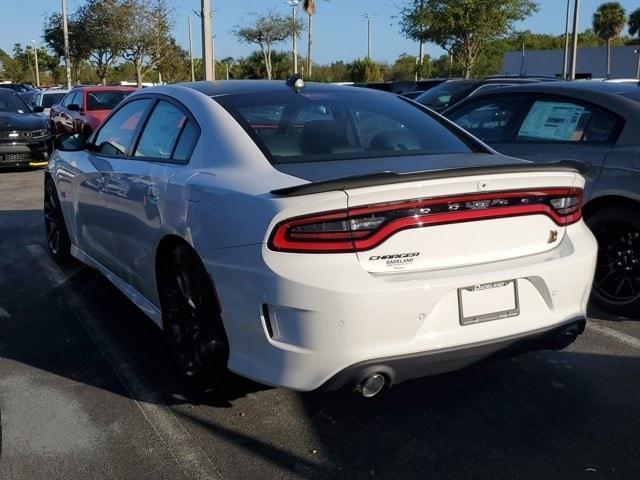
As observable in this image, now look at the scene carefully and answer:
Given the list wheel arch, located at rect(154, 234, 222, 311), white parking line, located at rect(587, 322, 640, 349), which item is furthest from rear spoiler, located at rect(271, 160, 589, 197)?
white parking line, located at rect(587, 322, 640, 349)

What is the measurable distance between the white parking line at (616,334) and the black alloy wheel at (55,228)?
410 cm

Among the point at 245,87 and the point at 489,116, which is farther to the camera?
the point at 489,116

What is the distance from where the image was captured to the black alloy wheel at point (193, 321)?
3291mm

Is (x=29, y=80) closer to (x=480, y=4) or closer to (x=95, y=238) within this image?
(x=480, y=4)

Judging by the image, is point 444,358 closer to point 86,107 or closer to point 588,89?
point 588,89

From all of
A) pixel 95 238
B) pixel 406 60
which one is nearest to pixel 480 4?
pixel 95 238

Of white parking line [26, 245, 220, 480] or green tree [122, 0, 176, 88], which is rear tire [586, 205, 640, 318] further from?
green tree [122, 0, 176, 88]

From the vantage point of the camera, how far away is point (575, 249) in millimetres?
3219

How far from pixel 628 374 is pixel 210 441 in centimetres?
229

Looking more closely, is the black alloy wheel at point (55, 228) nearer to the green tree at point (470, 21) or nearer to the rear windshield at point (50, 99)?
the rear windshield at point (50, 99)

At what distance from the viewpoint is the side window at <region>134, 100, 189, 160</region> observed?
385cm

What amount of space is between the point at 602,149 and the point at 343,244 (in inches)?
109

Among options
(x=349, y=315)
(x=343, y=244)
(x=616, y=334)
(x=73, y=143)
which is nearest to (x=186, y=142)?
(x=343, y=244)

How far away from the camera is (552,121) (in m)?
5.20
